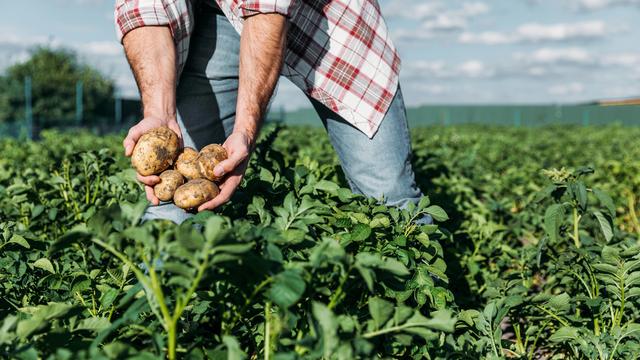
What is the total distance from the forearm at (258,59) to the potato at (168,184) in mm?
310

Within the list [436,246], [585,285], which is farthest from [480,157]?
[436,246]

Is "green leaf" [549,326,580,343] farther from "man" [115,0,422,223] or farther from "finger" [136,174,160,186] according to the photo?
"finger" [136,174,160,186]

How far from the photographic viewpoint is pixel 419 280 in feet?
6.33

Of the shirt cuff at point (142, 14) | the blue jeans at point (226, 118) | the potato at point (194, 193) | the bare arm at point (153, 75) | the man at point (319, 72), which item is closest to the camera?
the potato at point (194, 193)

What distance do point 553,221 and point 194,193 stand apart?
1.50 metres

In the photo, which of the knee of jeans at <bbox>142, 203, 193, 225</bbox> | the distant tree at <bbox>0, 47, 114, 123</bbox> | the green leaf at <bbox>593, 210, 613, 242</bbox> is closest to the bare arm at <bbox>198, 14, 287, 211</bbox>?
the knee of jeans at <bbox>142, 203, 193, 225</bbox>

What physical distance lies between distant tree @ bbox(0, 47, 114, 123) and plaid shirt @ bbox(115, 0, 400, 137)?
2426 centimetres

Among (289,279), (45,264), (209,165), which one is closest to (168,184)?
(209,165)

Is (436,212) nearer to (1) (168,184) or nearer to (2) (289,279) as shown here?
(1) (168,184)

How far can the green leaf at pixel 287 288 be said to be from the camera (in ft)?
4.27

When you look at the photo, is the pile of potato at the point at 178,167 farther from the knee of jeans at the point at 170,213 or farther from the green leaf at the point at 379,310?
the green leaf at the point at 379,310

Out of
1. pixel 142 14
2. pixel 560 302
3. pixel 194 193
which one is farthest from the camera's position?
pixel 142 14

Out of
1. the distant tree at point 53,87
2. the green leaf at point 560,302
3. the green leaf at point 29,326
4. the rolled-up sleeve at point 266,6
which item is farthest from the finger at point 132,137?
the distant tree at point 53,87

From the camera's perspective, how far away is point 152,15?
255cm
